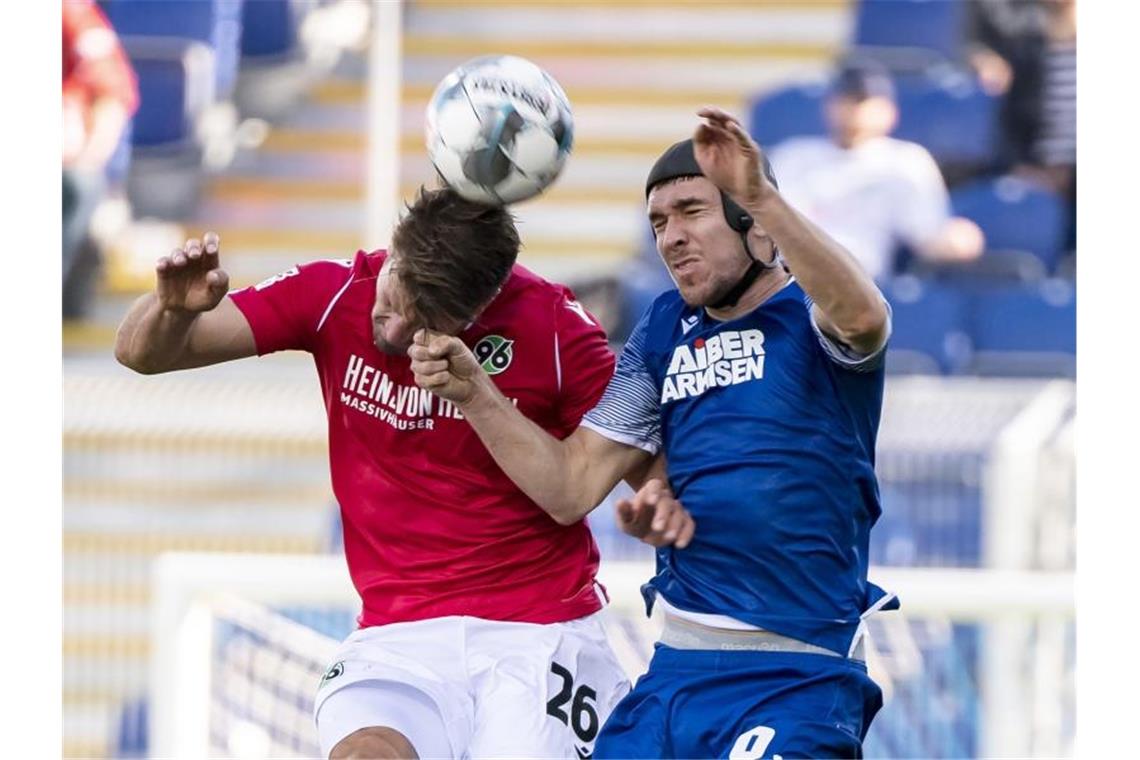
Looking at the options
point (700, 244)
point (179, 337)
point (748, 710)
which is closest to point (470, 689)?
point (748, 710)

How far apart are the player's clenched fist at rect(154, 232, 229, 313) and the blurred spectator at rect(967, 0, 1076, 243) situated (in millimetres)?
7121

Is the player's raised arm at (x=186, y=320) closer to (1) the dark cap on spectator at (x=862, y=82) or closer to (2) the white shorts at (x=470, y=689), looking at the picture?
(2) the white shorts at (x=470, y=689)

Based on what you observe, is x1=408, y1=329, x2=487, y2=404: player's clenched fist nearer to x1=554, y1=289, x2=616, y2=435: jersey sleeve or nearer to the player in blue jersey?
the player in blue jersey

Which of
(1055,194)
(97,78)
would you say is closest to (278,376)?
(97,78)

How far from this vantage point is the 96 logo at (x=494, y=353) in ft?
13.6

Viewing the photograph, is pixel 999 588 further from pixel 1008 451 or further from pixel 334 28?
pixel 334 28

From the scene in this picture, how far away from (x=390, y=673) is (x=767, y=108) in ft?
23.0

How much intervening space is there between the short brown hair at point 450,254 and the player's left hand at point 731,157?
0.64 metres

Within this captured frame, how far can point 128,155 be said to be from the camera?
1059cm

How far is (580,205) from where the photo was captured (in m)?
11.1

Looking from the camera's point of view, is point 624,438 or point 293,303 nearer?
point 624,438

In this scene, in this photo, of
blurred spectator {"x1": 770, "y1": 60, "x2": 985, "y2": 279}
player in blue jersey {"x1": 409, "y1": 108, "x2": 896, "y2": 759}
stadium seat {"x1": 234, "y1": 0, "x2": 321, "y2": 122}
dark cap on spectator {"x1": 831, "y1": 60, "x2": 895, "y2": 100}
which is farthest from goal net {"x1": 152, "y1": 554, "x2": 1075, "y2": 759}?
stadium seat {"x1": 234, "y1": 0, "x2": 321, "y2": 122}

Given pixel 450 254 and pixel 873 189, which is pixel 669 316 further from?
pixel 873 189

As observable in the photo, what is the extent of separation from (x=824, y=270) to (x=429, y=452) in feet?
3.62
